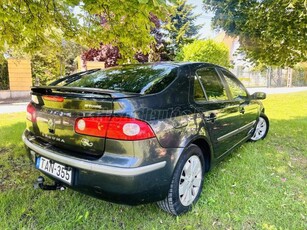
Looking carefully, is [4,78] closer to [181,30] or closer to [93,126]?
[181,30]

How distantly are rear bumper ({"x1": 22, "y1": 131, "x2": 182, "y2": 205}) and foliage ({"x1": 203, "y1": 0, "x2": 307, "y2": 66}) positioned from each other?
11.3ft

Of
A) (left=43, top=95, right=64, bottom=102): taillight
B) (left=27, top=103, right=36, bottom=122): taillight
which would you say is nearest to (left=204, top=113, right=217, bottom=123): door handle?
(left=43, top=95, right=64, bottom=102): taillight

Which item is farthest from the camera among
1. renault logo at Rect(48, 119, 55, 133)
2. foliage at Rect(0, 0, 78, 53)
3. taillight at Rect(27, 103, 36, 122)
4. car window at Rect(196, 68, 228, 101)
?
foliage at Rect(0, 0, 78, 53)

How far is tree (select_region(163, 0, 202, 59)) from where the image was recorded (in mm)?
18078

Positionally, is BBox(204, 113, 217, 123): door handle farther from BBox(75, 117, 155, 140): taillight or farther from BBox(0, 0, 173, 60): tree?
BBox(0, 0, 173, 60): tree

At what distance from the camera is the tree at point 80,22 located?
339 cm

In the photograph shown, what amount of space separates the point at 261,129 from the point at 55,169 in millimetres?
3973

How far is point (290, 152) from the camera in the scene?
13.3 feet

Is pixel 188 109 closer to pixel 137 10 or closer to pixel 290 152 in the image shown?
A: pixel 137 10

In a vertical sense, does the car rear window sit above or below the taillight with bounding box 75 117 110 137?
above

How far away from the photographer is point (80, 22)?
14.8 feet

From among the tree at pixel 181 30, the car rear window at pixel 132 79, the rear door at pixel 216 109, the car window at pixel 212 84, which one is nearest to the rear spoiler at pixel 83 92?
the car rear window at pixel 132 79

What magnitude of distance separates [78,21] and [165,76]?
2.97 m

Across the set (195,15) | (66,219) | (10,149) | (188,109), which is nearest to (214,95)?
(188,109)
